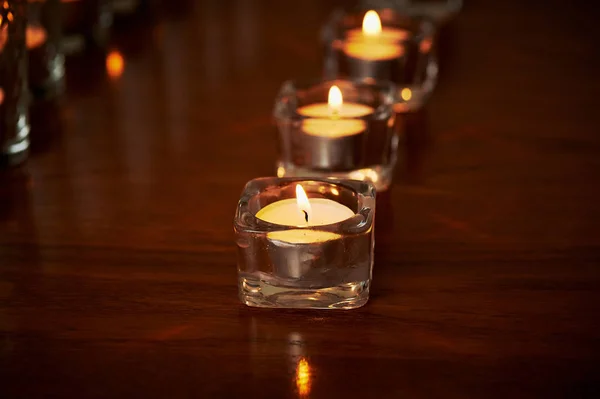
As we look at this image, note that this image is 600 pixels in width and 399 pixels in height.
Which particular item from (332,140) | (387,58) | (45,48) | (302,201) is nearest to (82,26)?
(45,48)

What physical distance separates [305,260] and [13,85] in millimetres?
424

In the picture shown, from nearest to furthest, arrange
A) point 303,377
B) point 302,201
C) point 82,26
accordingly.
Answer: point 303,377 < point 302,201 < point 82,26

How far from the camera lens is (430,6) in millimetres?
1510

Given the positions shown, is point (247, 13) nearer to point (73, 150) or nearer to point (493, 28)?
point (493, 28)

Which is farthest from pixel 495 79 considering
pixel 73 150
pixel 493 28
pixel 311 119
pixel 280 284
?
pixel 280 284

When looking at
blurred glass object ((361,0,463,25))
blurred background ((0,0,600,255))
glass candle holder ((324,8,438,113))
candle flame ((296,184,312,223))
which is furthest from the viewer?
blurred glass object ((361,0,463,25))

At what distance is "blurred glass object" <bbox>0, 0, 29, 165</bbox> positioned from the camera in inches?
34.9

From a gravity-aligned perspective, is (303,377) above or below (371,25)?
below

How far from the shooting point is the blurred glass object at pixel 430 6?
1.48 metres

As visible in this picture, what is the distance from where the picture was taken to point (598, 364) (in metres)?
0.58

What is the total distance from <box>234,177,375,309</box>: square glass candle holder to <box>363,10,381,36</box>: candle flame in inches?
18.9

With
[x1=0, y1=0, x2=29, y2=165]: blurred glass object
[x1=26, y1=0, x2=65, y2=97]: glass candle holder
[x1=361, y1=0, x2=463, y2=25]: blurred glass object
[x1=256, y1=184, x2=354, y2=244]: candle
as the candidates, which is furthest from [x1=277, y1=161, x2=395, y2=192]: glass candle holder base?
[x1=361, y1=0, x2=463, y2=25]: blurred glass object

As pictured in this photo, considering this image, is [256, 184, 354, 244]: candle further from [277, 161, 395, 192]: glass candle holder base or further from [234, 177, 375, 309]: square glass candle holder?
[277, 161, 395, 192]: glass candle holder base

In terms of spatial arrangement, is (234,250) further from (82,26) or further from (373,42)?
(82,26)
